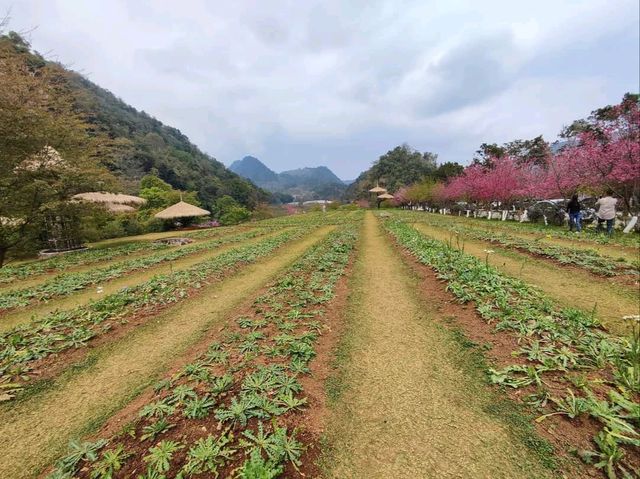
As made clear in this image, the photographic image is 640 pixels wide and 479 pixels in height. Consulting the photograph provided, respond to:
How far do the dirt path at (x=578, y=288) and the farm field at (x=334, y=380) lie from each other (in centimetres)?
6

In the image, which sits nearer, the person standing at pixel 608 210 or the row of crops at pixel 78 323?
the row of crops at pixel 78 323

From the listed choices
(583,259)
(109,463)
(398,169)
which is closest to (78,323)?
(109,463)

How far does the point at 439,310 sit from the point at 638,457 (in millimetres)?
3395

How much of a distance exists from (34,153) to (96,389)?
51.3 feet

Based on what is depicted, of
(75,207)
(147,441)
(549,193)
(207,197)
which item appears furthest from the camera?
(207,197)

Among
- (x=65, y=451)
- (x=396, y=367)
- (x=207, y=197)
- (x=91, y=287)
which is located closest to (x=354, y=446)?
(x=396, y=367)

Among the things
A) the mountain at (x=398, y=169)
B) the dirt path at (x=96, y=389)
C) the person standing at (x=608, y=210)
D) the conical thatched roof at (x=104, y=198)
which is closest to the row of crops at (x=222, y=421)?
the dirt path at (x=96, y=389)

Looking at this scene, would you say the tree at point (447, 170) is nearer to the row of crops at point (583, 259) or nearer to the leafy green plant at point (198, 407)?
the row of crops at point (583, 259)

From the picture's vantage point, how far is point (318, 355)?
4.42 metres

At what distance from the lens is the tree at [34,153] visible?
42.2ft

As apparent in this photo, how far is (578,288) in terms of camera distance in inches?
262

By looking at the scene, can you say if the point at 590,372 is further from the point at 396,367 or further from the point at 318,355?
the point at 318,355

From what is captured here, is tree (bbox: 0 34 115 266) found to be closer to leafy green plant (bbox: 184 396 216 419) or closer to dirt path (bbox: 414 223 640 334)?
leafy green plant (bbox: 184 396 216 419)

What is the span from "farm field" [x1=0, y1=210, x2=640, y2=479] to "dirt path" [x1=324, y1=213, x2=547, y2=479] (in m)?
0.02
